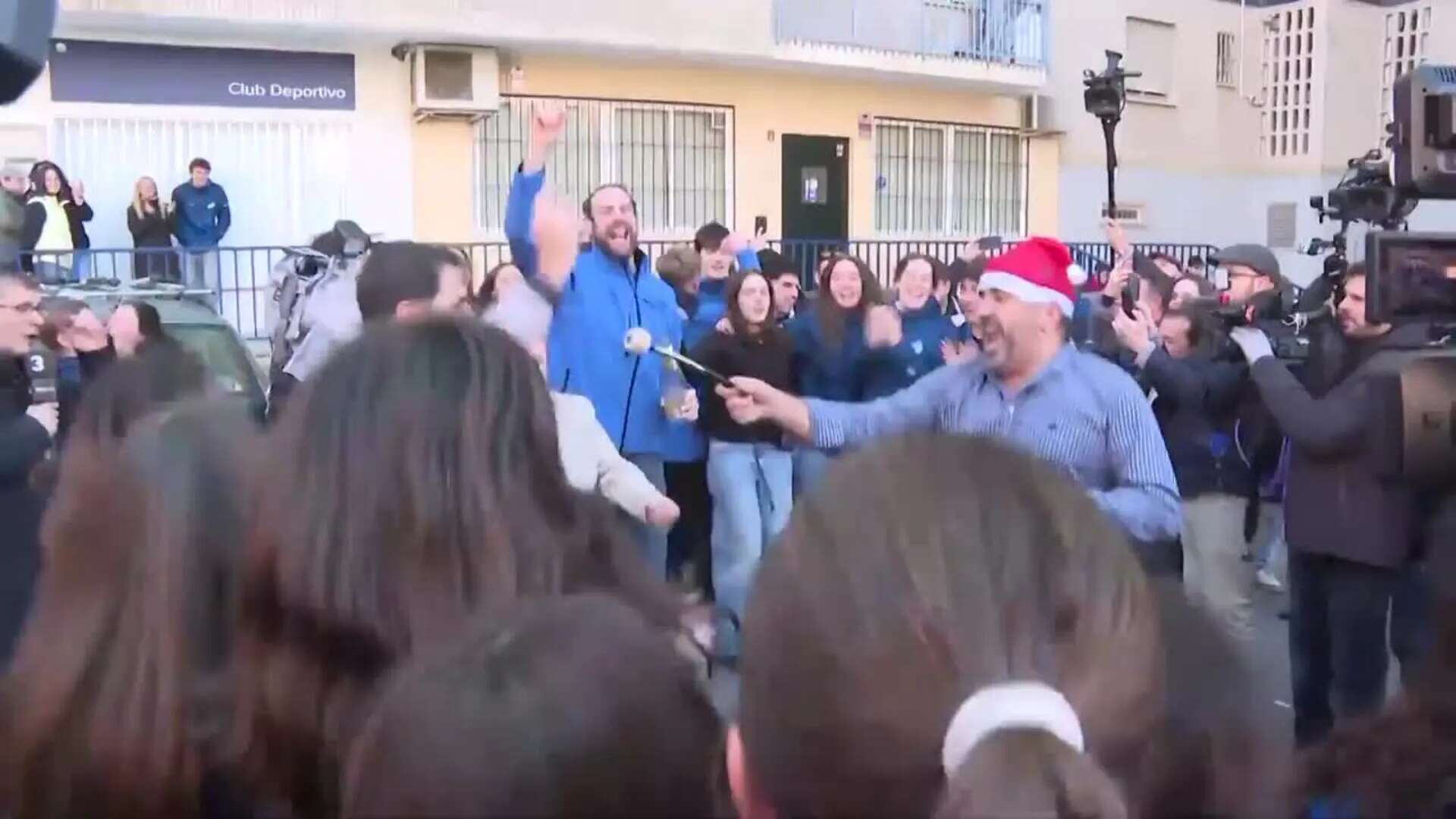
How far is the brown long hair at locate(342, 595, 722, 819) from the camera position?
126 centimetres

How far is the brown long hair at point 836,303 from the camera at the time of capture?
7184mm

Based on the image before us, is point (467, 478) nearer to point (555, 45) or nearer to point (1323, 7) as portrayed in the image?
point (555, 45)

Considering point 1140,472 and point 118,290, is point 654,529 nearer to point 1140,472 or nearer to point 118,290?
point 1140,472

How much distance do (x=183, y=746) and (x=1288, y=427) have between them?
3710mm

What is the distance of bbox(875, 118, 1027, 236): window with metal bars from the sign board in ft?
23.6

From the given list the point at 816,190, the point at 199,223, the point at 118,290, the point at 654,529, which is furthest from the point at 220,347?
the point at 816,190

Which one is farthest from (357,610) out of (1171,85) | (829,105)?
(1171,85)

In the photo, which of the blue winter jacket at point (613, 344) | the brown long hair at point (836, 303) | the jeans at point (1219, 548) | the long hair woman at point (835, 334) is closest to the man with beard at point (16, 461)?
the blue winter jacket at point (613, 344)

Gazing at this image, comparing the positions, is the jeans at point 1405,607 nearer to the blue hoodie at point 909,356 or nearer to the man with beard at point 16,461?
the blue hoodie at point 909,356

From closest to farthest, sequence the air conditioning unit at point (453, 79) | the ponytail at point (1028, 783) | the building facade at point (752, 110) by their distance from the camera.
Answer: the ponytail at point (1028, 783), the building facade at point (752, 110), the air conditioning unit at point (453, 79)

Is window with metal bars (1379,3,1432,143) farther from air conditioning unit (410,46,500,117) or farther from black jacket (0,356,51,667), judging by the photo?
black jacket (0,356,51,667)

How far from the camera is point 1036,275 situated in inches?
160

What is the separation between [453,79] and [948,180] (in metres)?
7.50

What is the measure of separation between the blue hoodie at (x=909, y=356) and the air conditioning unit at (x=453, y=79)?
30.3 feet
